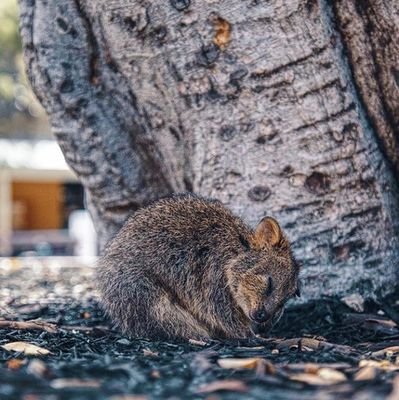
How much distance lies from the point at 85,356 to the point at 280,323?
178 cm

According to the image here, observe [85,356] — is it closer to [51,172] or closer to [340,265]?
[340,265]

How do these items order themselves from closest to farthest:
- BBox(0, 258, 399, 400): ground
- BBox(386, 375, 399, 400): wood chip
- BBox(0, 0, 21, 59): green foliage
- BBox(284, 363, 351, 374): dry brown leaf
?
BBox(386, 375, 399, 400): wood chip → BBox(0, 258, 399, 400): ground → BBox(284, 363, 351, 374): dry brown leaf → BBox(0, 0, 21, 59): green foliage

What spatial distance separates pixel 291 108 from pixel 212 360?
2.22 metres

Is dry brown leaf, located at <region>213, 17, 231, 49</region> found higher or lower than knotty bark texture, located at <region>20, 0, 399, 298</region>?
higher

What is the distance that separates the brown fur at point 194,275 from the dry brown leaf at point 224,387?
4.81 feet

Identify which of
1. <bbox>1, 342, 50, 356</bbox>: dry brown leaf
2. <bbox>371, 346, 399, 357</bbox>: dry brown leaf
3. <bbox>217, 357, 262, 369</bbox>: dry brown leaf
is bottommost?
<bbox>371, 346, 399, 357</bbox>: dry brown leaf

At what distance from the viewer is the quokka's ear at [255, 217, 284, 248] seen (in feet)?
15.4

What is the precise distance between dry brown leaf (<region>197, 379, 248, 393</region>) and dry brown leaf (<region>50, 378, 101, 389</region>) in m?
0.36

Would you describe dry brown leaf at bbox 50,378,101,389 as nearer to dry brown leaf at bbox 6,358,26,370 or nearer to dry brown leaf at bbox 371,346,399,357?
dry brown leaf at bbox 6,358,26,370

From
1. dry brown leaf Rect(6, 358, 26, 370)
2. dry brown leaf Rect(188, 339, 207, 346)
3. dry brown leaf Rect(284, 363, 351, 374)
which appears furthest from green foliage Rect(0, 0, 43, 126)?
dry brown leaf Rect(284, 363, 351, 374)

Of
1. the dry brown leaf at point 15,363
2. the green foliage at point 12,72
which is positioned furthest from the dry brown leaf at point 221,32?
the green foliage at point 12,72

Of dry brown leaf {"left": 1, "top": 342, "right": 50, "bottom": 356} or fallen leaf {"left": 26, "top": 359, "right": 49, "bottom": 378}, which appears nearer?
fallen leaf {"left": 26, "top": 359, "right": 49, "bottom": 378}

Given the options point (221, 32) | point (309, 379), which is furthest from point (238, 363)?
point (221, 32)

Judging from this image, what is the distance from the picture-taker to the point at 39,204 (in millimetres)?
24406
